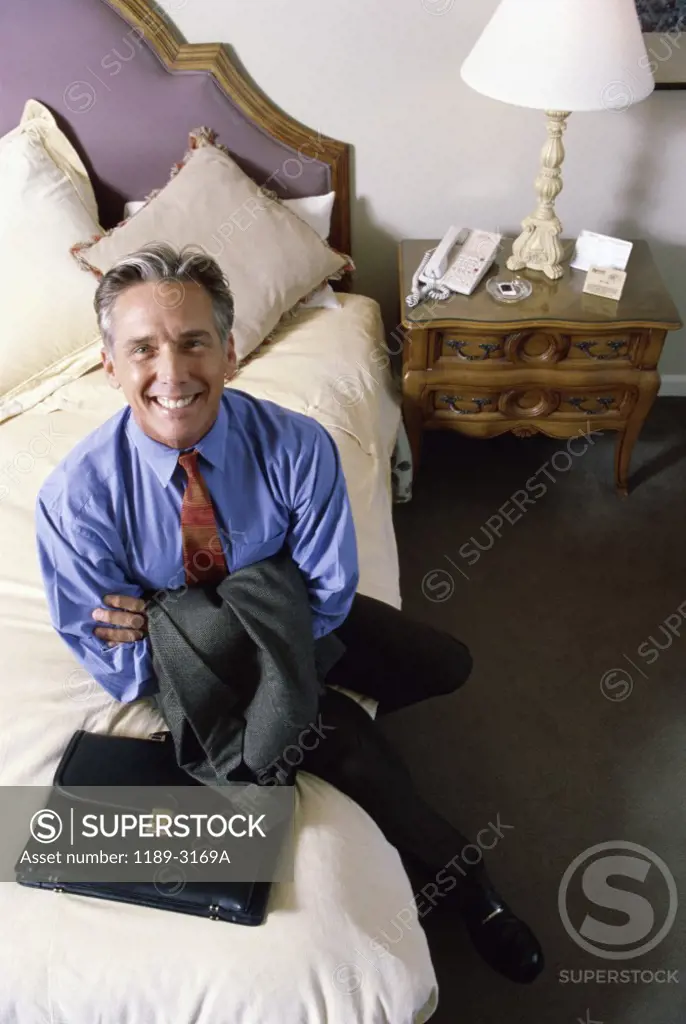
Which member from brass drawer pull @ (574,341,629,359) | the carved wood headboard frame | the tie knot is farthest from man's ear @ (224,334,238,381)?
the carved wood headboard frame

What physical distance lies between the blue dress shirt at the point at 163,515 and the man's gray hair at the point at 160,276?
0.17 meters

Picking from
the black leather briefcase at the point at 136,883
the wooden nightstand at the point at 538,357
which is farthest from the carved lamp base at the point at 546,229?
the black leather briefcase at the point at 136,883

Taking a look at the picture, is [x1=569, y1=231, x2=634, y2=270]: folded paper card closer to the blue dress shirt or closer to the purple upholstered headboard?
the purple upholstered headboard

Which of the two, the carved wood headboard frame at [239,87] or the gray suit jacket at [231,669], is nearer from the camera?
the gray suit jacket at [231,669]

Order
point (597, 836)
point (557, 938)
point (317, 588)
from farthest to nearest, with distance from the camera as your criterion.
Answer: point (597, 836)
point (557, 938)
point (317, 588)

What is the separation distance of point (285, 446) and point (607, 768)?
1114mm

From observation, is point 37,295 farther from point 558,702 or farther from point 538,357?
point 558,702

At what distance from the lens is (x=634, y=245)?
2.41m

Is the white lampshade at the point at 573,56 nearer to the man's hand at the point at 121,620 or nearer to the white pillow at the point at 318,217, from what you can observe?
the white pillow at the point at 318,217

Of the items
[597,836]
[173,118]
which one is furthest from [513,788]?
[173,118]

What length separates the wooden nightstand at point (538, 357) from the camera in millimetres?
2092

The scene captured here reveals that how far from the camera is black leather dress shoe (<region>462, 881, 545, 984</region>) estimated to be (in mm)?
1455

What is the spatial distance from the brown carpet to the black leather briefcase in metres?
0.61

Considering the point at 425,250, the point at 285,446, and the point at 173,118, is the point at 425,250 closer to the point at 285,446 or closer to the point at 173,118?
the point at 173,118
